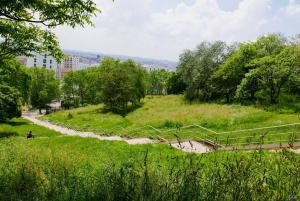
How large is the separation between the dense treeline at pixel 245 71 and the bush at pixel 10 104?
2618 cm

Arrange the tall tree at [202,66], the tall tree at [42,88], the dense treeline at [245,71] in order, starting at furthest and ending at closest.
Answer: the tall tree at [42,88] < the tall tree at [202,66] < the dense treeline at [245,71]

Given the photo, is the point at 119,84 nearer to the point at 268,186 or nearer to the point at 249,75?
the point at 249,75

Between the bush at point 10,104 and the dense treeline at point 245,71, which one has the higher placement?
the dense treeline at point 245,71

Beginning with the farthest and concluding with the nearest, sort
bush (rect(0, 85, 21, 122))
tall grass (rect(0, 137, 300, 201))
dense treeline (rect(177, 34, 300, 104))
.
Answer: bush (rect(0, 85, 21, 122))
dense treeline (rect(177, 34, 300, 104))
tall grass (rect(0, 137, 300, 201))

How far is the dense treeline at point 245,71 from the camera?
121 ft

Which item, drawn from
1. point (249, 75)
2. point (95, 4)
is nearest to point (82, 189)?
point (95, 4)

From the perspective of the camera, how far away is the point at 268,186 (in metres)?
3.29

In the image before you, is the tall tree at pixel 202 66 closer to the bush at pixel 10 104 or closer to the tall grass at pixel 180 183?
the bush at pixel 10 104

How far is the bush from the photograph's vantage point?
40062 millimetres

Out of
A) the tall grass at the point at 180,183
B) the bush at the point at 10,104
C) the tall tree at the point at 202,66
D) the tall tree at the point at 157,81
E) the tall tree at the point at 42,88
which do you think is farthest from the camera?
the tall tree at the point at 157,81

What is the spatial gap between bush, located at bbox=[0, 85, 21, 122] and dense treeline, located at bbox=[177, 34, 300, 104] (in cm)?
2618

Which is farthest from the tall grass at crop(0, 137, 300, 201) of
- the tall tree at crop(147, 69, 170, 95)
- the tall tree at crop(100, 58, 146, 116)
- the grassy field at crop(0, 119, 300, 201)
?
the tall tree at crop(147, 69, 170, 95)

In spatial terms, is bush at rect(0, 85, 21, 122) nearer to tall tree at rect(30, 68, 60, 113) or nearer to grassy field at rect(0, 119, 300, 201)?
grassy field at rect(0, 119, 300, 201)

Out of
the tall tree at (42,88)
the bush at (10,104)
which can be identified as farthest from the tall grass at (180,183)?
the tall tree at (42,88)
